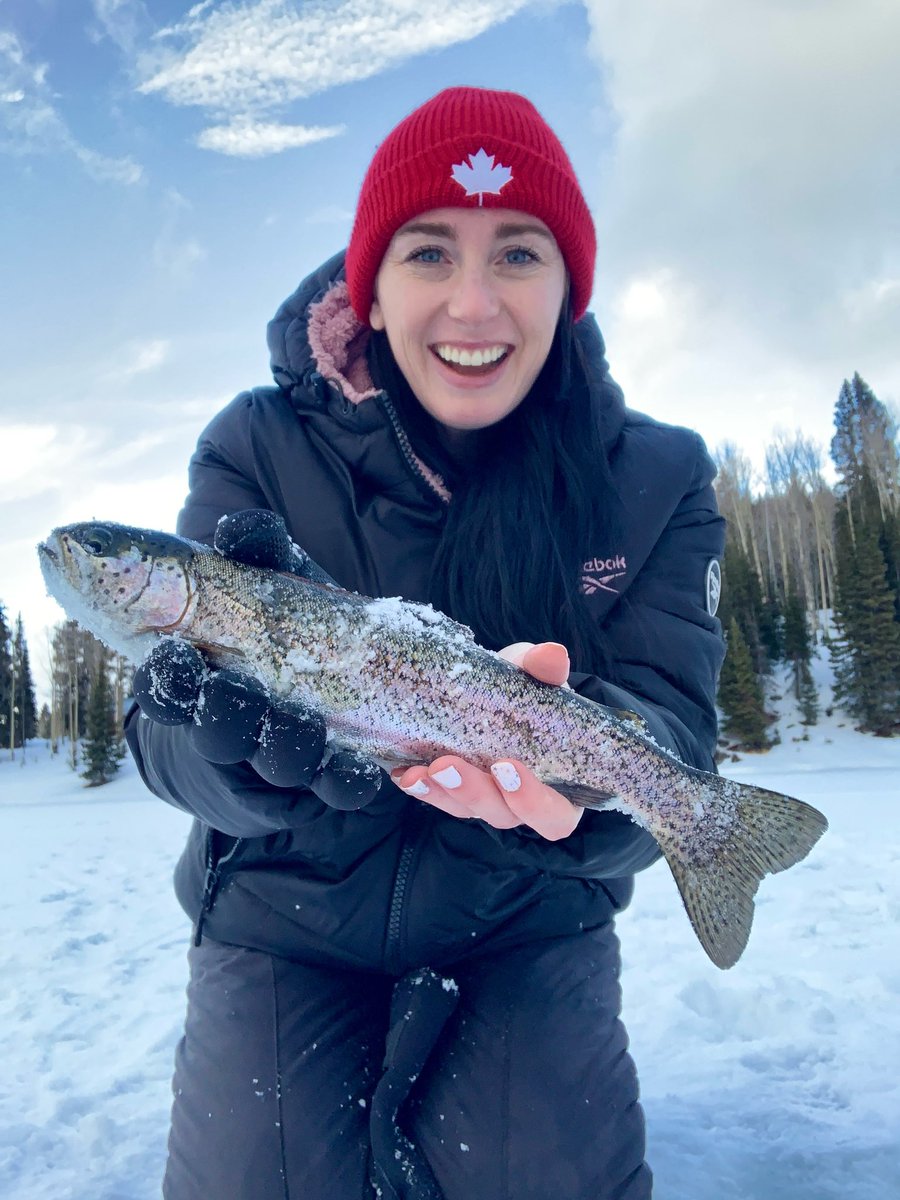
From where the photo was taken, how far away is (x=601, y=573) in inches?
115

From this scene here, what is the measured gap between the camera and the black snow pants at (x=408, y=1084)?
2.33 m

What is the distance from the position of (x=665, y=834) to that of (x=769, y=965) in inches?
125

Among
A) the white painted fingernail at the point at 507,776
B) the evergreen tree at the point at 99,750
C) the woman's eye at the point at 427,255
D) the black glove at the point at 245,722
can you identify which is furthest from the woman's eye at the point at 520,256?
the evergreen tree at the point at 99,750

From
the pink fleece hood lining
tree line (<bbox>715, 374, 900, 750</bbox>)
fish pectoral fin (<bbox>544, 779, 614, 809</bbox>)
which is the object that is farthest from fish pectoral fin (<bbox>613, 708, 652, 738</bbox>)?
tree line (<bbox>715, 374, 900, 750</bbox>)

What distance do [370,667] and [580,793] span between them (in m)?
0.69

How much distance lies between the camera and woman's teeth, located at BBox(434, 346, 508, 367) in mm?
2732

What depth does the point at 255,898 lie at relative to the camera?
2.79 metres

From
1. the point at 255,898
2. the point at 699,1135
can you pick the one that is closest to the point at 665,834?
the point at 255,898

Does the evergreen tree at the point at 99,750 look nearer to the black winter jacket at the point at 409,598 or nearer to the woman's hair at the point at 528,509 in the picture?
the black winter jacket at the point at 409,598

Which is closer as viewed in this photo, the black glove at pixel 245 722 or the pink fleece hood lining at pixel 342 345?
the black glove at pixel 245 722

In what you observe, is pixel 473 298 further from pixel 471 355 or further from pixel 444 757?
pixel 444 757

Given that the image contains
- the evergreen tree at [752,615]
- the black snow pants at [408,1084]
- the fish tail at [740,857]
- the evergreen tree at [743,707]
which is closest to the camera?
the fish tail at [740,857]

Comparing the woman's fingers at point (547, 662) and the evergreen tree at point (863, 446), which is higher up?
the evergreen tree at point (863, 446)

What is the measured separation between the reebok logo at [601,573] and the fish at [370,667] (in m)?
0.82
